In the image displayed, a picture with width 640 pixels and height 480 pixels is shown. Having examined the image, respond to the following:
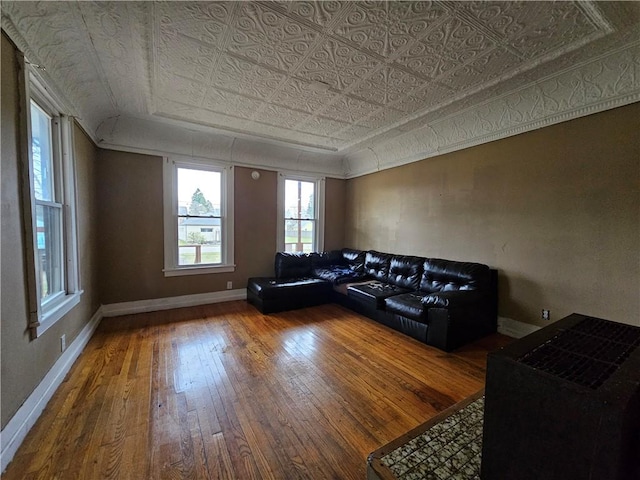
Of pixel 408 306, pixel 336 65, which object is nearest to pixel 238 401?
pixel 408 306

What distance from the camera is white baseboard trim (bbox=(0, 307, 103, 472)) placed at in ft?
4.84

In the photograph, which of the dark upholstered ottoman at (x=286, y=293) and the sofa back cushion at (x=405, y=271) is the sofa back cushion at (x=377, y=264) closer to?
the sofa back cushion at (x=405, y=271)

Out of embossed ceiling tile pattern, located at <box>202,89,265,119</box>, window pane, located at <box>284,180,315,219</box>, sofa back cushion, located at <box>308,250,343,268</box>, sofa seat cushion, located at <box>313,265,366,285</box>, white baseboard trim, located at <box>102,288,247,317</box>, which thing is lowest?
white baseboard trim, located at <box>102,288,247,317</box>

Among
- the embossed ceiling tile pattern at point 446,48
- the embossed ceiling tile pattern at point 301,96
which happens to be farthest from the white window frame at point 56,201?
the embossed ceiling tile pattern at point 446,48

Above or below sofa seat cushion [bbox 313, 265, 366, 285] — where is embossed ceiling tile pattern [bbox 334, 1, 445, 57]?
above

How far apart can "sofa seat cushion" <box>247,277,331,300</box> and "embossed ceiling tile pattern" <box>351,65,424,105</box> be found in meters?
2.76

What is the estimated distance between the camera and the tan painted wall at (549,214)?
245cm

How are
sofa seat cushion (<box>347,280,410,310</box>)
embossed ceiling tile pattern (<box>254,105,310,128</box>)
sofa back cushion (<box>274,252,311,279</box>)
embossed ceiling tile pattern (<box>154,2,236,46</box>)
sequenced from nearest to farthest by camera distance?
embossed ceiling tile pattern (<box>154,2,236,46</box>) < embossed ceiling tile pattern (<box>254,105,310,128</box>) < sofa seat cushion (<box>347,280,410,310</box>) < sofa back cushion (<box>274,252,311,279</box>)

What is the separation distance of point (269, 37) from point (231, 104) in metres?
1.35

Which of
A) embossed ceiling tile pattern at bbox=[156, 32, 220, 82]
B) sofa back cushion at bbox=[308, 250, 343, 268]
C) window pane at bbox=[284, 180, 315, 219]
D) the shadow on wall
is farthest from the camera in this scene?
window pane at bbox=[284, 180, 315, 219]

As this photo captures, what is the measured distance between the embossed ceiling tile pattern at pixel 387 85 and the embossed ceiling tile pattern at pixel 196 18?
4.52 ft

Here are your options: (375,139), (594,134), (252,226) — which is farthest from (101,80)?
(594,134)

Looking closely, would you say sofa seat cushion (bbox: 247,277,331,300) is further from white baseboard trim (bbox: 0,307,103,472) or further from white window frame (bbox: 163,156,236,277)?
white baseboard trim (bbox: 0,307,103,472)

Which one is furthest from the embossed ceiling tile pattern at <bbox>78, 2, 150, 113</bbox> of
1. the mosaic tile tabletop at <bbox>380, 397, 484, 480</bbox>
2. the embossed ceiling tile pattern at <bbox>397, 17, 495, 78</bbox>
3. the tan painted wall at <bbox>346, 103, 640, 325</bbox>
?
the tan painted wall at <bbox>346, 103, 640, 325</bbox>
